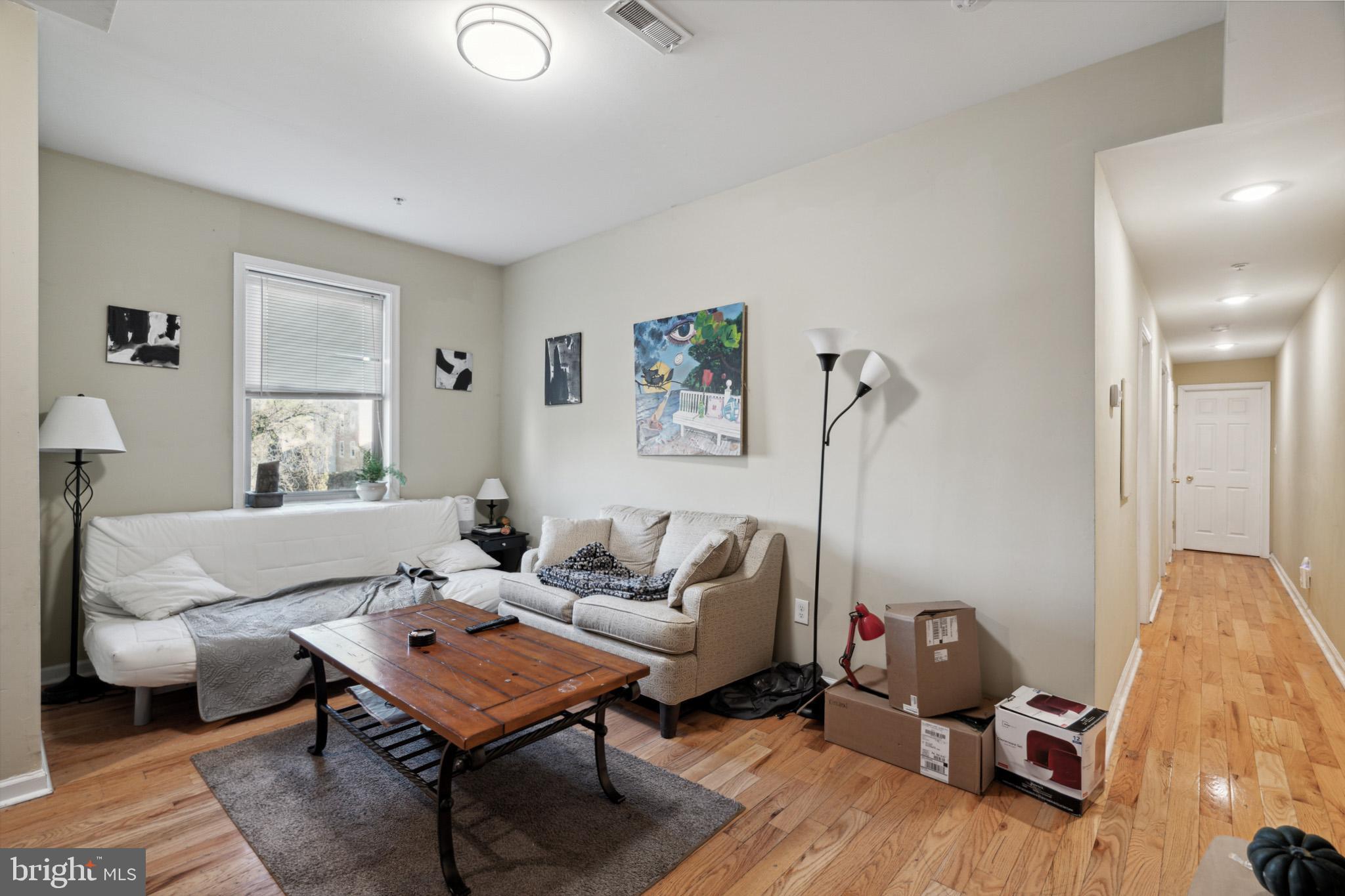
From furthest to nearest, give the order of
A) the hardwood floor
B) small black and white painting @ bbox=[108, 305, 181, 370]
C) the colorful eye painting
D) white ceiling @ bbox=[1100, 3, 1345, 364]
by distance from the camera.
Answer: the colorful eye painting
small black and white painting @ bbox=[108, 305, 181, 370]
the hardwood floor
white ceiling @ bbox=[1100, 3, 1345, 364]

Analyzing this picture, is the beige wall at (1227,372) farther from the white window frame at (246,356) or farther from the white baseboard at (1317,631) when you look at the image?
the white window frame at (246,356)

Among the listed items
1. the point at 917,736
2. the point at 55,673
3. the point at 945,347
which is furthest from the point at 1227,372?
the point at 55,673

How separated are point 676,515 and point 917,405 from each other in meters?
1.46

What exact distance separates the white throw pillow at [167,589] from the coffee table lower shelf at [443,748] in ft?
2.60

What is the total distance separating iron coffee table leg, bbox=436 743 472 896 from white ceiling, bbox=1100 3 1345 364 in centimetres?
267

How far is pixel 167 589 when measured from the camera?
10.0ft

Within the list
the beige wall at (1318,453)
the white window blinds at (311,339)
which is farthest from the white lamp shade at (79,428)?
the beige wall at (1318,453)

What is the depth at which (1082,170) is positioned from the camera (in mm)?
2441

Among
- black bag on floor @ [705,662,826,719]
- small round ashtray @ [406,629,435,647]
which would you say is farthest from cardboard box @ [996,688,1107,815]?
small round ashtray @ [406,629,435,647]

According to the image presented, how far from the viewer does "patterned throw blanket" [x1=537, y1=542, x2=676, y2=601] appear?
3100 mm

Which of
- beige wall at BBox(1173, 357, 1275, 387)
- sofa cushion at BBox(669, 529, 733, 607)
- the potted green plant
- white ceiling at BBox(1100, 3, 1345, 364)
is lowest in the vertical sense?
sofa cushion at BBox(669, 529, 733, 607)

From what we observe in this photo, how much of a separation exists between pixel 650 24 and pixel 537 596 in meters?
2.60

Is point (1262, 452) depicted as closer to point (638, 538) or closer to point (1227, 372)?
point (1227, 372)

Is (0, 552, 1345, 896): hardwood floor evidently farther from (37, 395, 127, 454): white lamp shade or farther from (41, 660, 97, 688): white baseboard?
(37, 395, 127, 454): white lamp shade
